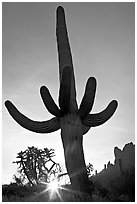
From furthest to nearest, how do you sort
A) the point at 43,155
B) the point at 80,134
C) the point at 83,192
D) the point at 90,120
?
the point at 43,155 → the point at 90,120 → the point at 80,134 → the point at 83,192

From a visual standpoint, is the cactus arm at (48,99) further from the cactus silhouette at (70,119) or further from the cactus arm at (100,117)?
Answer: the cactus arm at (100,117)

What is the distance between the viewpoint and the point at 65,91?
5500 mm

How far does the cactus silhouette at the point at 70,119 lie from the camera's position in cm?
535

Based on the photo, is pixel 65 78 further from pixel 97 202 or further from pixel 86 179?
pixel 97 202

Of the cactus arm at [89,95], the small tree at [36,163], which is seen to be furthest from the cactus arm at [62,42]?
the small tree at [36,163]

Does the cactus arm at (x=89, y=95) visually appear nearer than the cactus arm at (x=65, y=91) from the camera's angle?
No

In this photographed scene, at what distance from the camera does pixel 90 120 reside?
244 inches

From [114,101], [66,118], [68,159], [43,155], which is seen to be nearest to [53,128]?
[66,118]

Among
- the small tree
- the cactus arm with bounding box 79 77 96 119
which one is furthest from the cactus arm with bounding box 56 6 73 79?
the small tree

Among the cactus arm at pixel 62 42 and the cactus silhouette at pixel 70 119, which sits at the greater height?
the cactus arm at pixel 62 42

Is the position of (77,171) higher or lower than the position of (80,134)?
lower

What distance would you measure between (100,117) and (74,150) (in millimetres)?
1222

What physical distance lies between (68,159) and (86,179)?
55cm

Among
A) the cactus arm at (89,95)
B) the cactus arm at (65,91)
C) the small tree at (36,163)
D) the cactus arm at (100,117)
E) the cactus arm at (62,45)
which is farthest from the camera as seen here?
the small tree at (36,163)
